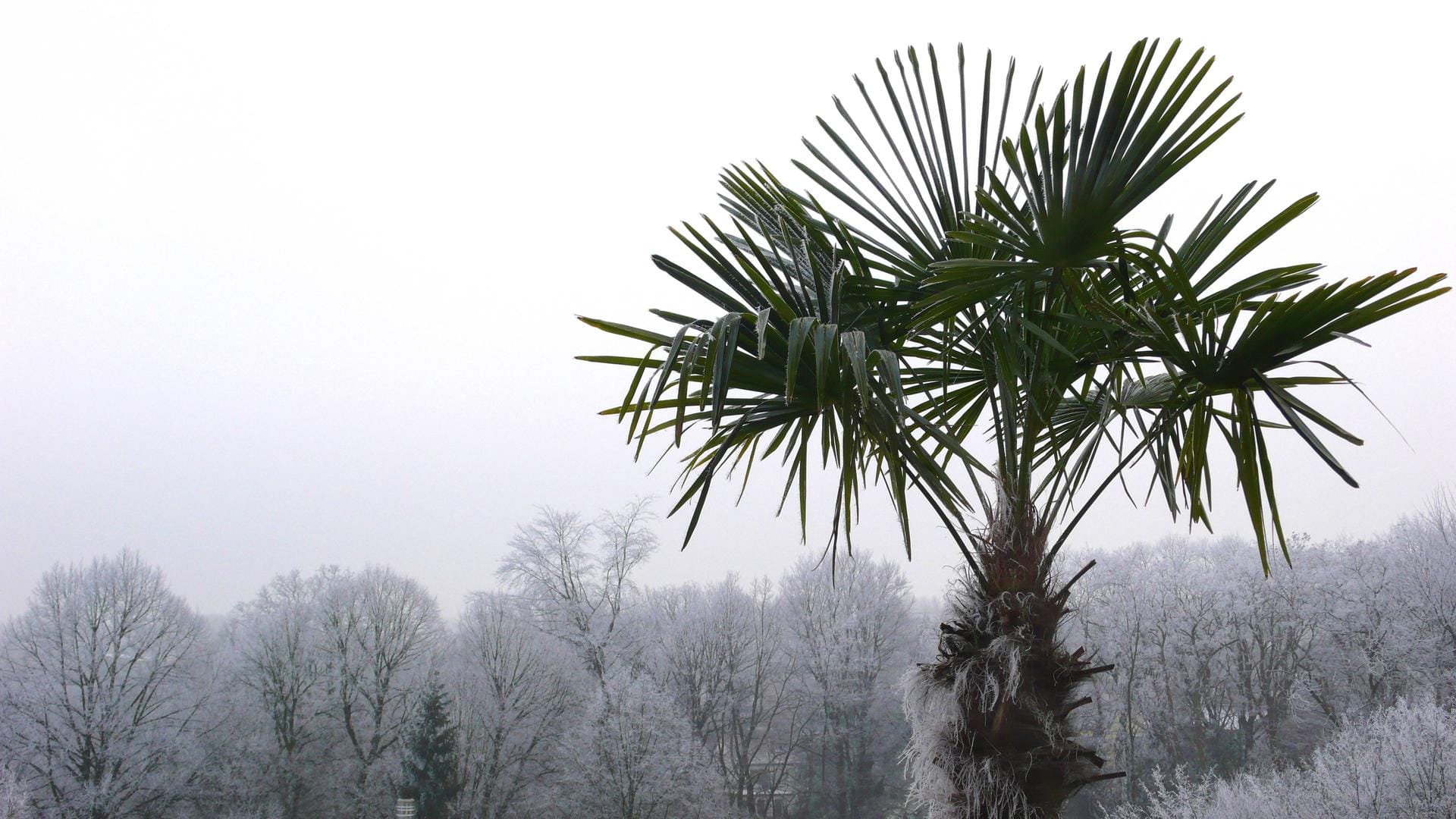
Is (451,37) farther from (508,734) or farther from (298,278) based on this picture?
(298,278)

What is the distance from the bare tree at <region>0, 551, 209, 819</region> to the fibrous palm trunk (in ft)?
73.8

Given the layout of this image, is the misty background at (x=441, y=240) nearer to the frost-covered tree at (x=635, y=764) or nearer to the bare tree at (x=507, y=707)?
the bare tree at (x=507, y=707)

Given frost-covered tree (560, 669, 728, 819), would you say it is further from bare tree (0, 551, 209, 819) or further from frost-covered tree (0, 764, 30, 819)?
frost-covered tree (0, 764, 30, 819)

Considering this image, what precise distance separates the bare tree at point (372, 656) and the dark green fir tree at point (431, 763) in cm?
174

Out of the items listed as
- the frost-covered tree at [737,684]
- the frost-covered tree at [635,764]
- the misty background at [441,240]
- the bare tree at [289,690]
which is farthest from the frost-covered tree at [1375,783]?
the bare tree at [289,690]

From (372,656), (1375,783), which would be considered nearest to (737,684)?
(372,656)

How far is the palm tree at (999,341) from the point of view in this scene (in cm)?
220

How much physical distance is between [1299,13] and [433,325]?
105ft

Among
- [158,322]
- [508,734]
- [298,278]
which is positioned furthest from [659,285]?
[158,322]

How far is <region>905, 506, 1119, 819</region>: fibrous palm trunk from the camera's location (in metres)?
2.50

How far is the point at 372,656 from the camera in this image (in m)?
22.9

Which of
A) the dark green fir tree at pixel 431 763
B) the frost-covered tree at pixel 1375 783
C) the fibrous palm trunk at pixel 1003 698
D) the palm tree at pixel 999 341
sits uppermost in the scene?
the palm tree at pixel 999 341

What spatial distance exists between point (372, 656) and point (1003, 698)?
23450 millimetres

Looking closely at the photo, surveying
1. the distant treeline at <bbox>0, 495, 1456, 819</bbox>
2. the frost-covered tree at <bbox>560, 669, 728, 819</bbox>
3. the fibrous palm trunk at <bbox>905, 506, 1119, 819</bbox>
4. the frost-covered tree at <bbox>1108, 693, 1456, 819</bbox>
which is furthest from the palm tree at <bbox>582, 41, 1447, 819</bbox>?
the frost-covered tree at <bbox>560, 669, 728, 819</bbox>
